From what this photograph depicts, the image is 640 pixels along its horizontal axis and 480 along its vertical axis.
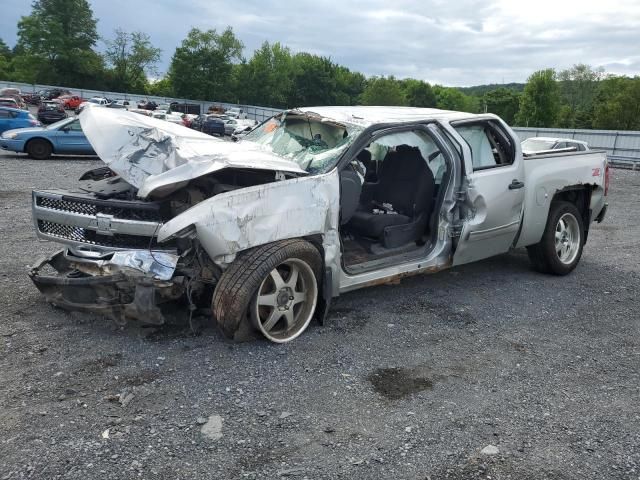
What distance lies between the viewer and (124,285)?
3656mm

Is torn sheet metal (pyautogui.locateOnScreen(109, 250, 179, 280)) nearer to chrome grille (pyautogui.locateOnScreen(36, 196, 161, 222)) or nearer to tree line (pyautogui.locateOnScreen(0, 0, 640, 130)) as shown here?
chrome grille (pyautogui.locateOnScreen(36, 196, 161, 222))

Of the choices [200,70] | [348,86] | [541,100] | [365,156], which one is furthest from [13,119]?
[348,86]

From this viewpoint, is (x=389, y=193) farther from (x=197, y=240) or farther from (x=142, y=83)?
(x=142, y=83)

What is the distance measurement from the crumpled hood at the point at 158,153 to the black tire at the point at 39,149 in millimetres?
12373

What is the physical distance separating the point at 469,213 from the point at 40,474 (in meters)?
3.82

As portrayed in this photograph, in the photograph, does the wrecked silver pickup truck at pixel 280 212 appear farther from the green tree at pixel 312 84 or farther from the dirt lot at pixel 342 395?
the green tree at pixel 312 84

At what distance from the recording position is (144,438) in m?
2.83

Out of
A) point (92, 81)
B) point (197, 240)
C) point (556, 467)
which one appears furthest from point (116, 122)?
point (92, 81)

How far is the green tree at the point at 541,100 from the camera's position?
79875 mm

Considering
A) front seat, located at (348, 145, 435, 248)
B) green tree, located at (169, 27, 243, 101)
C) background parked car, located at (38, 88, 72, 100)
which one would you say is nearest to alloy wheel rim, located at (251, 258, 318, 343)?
front seat, located at (348, 145, 435, 248)

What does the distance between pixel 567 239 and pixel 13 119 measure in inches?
741

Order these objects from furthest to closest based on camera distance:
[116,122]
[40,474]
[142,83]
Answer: [142,83]
[116,122]
[40,474]

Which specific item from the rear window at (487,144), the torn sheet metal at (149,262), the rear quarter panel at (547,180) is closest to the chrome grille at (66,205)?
the torn sheet metal at (149,262)

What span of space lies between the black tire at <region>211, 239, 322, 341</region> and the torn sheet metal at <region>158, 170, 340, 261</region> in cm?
8
